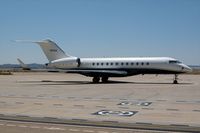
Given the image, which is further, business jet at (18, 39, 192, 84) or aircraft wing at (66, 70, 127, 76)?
aircraft wing at (66, 70, 127, 76)

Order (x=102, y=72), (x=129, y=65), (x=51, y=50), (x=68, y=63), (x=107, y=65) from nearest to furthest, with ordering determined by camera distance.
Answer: (x=129, y=65)
(x=102, y=72)
(x=107, y=65)
(x=68, y=63)
(x=51, y=50)

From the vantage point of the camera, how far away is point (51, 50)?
4688cm

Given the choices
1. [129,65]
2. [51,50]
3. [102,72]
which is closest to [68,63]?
[51,50]

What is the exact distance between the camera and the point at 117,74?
141 ft

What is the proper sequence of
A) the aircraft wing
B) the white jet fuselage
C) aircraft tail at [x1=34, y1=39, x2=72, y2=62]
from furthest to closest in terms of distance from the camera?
aircraft tail at [x1=34, y1=39, x2=72, y2=62]
the aircraft wing
the white jet fuselage

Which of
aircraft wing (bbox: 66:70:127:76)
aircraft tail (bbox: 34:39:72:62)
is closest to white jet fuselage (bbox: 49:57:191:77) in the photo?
aircraft wing (bbox: 66:70:127:76)

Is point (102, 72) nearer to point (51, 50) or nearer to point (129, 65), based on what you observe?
point (129, 65)

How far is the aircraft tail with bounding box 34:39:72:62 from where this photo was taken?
4681cm

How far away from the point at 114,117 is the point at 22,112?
14.0 feet

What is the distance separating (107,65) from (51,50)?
7710 mm

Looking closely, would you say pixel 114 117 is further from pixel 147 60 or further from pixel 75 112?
pixel 147 60

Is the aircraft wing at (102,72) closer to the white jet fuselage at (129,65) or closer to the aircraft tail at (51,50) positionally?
the white jet fuselage at (129,65)

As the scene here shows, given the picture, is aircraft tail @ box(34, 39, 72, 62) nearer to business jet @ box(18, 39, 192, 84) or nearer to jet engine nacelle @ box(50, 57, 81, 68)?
business jet @ box(18, 39, 192, 84)

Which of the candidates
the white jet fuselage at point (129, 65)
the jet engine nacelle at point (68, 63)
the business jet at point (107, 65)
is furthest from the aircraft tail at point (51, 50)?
the jet engine nacelle at point (68, 63)
